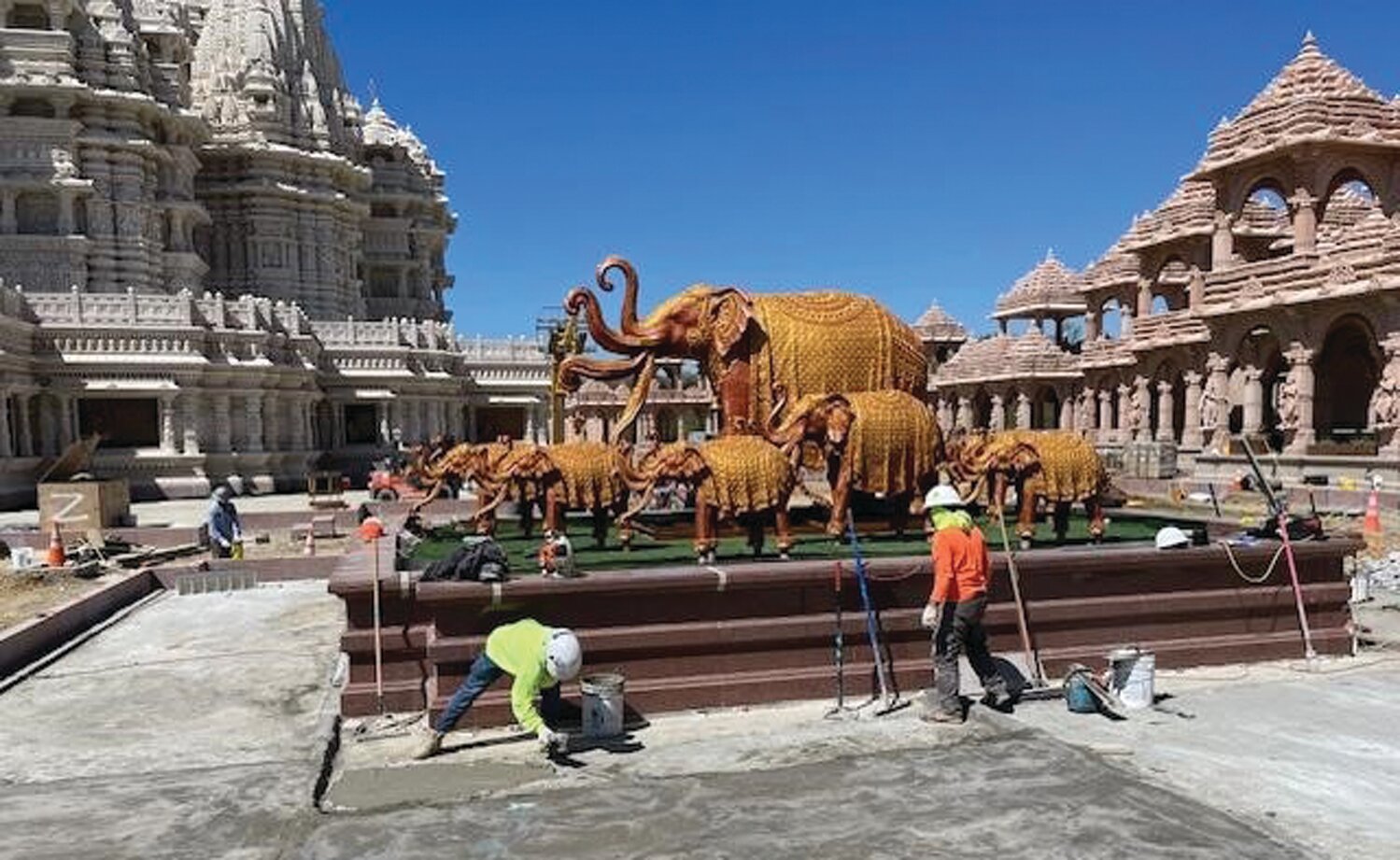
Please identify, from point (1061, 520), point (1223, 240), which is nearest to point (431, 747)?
point (1061, 520)

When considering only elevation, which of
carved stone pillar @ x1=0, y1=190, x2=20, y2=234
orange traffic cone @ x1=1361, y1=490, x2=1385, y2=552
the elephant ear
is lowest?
orange traffic cone @ x1=1361, y1=490, x2=1385, y2=552

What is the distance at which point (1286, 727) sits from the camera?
7.41m

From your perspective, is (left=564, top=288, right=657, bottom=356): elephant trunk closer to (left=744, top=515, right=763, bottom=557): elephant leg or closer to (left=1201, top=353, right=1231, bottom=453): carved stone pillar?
(left=744, top=515, right=763, bottom=557): elephant leg

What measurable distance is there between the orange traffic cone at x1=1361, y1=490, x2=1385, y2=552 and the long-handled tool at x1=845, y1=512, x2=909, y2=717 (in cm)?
1120

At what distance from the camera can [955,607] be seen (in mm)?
7762

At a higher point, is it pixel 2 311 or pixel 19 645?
pixel 2 311

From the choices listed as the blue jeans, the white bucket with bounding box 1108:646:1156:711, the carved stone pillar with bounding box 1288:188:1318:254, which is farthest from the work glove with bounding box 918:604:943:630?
the carved stone pillar with bounding box 1288:188:1318:254

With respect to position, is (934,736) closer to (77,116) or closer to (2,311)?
(2,311)

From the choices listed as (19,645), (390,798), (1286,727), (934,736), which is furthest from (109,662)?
(1286,727)

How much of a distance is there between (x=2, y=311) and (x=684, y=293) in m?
24.6

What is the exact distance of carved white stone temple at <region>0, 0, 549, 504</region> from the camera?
98.0ft

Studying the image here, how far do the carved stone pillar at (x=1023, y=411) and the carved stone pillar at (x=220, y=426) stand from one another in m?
32.8

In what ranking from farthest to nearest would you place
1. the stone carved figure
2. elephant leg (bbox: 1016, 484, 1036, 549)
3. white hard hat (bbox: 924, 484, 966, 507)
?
the stone carved figure → elephant leg (bbox: 1016, 484, 1036, 549) → white hard hat (bbox: 924, 484, 966, 507)

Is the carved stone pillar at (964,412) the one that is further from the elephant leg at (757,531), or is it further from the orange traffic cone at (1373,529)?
the elephant leg at (757,531)
